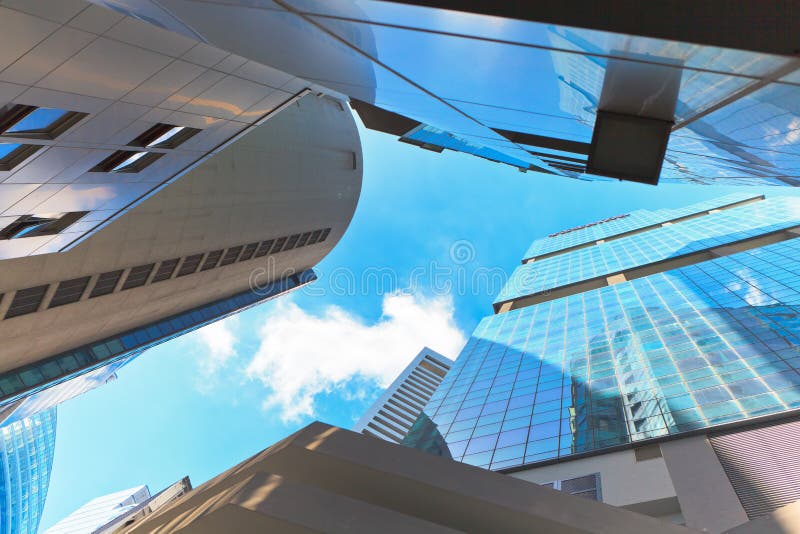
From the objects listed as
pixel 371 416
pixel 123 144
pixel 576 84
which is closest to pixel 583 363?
pixel 123 144

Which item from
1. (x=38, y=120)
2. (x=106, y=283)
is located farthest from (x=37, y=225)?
(x=106, y=283)

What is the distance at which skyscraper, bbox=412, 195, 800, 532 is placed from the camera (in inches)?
842

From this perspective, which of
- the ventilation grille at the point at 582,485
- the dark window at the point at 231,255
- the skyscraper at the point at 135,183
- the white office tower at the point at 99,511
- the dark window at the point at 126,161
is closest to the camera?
the skyscraper at the point at 135,183

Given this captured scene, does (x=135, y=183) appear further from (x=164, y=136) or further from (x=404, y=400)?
(x=404, y=400)

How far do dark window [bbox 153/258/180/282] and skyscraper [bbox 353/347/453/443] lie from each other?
6034 cm

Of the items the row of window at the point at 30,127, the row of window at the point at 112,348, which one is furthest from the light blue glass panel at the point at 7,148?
the row of window at the point at 112,348

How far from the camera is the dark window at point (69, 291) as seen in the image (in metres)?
26.3

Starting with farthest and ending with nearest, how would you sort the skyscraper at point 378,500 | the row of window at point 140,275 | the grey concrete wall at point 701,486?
the row of window at point 140,275, the grey concrete wall at point 701,486, the skyscraper at point 378,500

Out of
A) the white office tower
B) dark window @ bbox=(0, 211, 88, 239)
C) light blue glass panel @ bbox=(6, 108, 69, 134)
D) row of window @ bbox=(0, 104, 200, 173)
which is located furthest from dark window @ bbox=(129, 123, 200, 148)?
the white office tower

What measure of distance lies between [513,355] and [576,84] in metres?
47.0

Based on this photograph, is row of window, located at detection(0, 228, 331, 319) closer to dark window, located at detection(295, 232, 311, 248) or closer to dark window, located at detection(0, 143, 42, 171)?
dark window, located at detection(295, 232, 311, 248)

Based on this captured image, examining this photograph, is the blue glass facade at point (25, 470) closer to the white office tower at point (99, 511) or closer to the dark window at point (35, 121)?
the white office tower at point (99, 511)

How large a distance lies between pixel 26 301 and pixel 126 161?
41.7 ft

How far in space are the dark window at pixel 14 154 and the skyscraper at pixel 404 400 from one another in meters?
81.8
